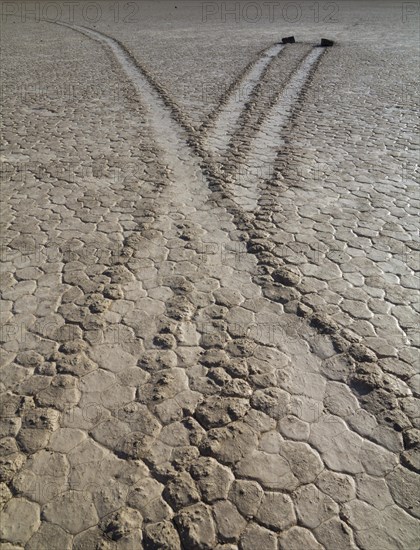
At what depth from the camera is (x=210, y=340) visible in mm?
3199

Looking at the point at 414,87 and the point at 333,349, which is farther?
the point at 414,87

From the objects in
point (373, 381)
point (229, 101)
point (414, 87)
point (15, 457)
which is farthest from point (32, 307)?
point (414, 87)

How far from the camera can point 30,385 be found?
9.48 feet

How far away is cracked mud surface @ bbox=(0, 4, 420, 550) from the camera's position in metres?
2.27

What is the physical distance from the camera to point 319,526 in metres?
2.20

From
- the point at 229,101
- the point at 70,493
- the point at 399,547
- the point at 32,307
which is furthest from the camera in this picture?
the point at 229,101

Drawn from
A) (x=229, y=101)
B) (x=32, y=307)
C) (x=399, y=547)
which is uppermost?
(x=229, y=101)

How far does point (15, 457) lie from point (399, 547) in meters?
1.79

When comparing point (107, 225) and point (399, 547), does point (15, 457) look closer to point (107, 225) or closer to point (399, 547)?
point (399, 547)

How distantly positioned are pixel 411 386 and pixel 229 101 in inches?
257

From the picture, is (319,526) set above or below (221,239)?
below

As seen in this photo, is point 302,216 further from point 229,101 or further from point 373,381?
point 229,101

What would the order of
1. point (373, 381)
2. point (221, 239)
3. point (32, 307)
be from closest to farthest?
point (373, 381), point (32, 307), point (221, 239)

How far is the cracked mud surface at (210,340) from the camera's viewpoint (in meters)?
2.27
